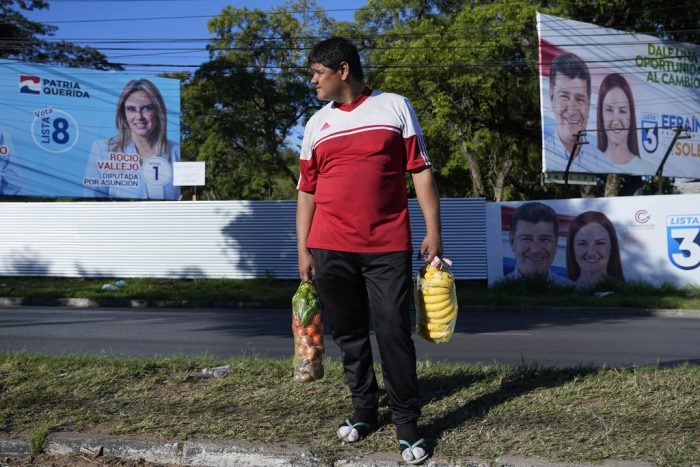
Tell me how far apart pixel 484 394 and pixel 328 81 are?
2.11 metres

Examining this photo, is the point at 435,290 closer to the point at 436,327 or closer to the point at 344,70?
the point at 436,327

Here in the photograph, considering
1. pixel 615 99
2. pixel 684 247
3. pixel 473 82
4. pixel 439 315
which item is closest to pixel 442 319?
pixel 439 315

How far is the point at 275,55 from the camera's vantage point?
3928 cm

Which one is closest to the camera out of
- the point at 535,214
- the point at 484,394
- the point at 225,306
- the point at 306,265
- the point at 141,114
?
the point at 306,265

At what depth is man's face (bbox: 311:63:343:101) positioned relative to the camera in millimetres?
3861

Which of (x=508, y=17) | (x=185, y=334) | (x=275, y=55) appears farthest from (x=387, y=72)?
(x=185, y=334)

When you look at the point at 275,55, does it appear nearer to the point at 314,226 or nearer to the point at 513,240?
the point at 513,240

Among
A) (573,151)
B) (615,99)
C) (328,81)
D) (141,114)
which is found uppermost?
(141,114)

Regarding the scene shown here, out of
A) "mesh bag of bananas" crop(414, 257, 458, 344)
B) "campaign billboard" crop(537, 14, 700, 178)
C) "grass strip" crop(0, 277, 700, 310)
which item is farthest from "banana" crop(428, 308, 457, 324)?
"campaign billboard" crop(537, 14, 700, 178)

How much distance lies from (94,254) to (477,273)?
10.4 meters

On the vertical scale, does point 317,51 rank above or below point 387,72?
below

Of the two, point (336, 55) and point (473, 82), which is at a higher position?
point (473, 82)

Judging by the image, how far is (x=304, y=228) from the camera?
4098 mm

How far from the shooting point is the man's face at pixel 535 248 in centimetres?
1870
